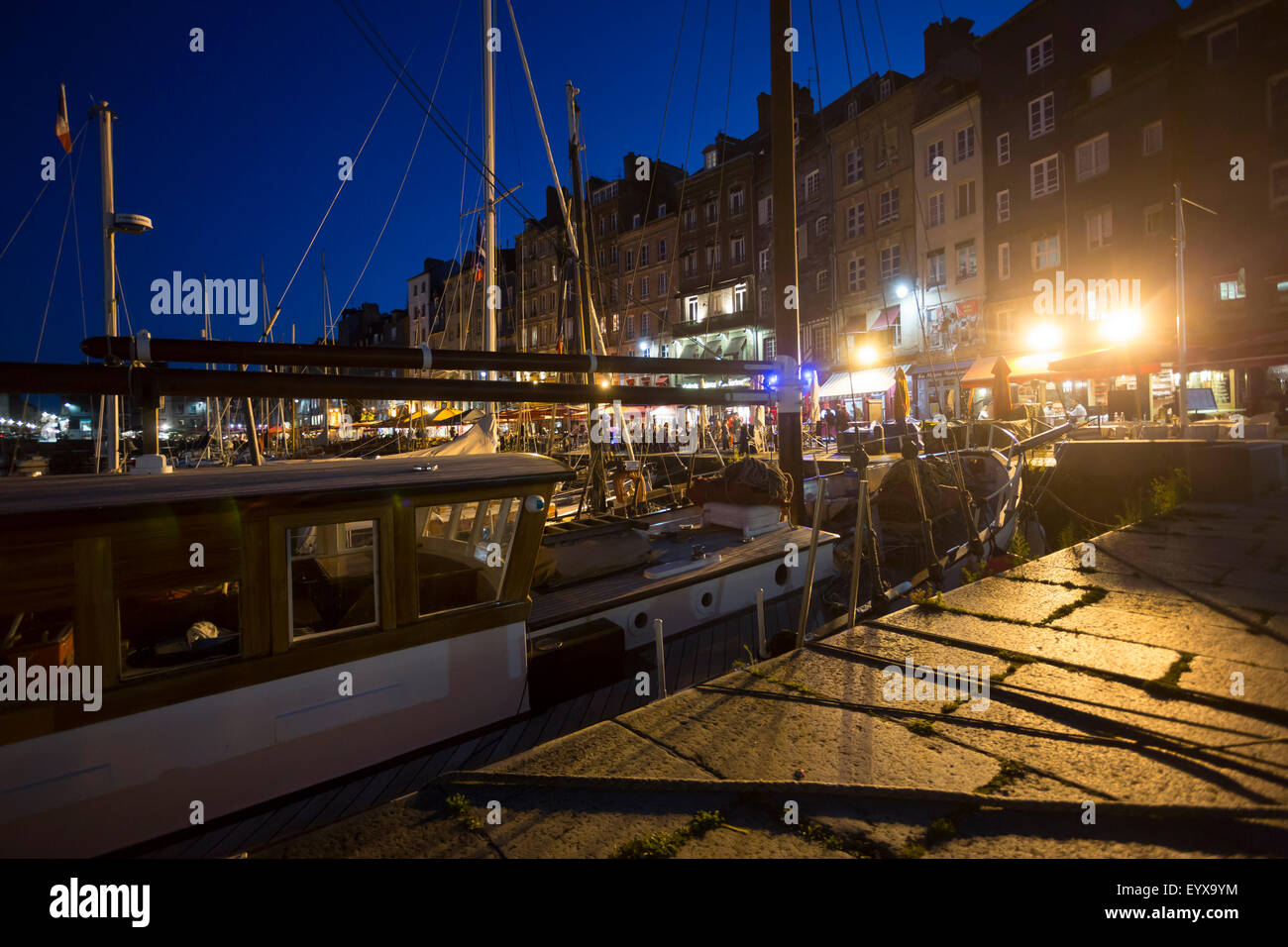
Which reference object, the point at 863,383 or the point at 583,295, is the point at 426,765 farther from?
the point at 863,383

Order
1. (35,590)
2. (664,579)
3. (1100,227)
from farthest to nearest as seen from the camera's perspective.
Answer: (1100,227) < (664,579) < (35,590)

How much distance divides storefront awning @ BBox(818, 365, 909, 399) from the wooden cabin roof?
2767 centimetres

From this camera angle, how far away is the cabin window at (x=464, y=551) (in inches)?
191

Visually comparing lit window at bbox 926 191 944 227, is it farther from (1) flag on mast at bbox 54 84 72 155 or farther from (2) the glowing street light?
(1) flag on mast at bbox 54 84 72 155

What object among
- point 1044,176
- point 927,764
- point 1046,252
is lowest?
point 927,764

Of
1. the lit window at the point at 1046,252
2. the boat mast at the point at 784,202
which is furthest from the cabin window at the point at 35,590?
the lit window at the point at 1046,252

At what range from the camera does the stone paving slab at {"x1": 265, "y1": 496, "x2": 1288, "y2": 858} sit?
98.1 inches

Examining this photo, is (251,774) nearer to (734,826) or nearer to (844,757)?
(734,826)

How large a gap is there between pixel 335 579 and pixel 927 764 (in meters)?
4.35

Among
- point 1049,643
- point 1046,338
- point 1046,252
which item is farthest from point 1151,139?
point 1049,643

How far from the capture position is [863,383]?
104ft
